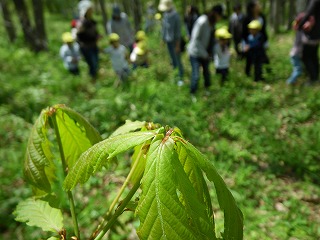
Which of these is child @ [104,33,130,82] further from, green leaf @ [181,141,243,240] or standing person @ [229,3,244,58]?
green leaf @ [181,141,243,240]

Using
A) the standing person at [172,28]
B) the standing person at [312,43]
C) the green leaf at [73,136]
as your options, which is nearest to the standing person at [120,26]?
the standing person at [172,28]

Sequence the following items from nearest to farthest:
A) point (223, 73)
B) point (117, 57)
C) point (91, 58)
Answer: point (223, 73) < point (117, 57) < point (91, 58)

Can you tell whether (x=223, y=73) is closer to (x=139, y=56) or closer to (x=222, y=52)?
(x=222, y=52)

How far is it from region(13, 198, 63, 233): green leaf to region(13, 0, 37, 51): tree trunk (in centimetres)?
907

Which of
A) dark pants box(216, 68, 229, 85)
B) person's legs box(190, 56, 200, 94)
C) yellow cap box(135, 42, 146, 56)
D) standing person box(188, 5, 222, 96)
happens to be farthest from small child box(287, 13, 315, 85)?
yellow cap box(135, 42, 146, 56)

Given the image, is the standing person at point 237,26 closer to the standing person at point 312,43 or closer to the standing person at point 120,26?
the standing person at point 312,43

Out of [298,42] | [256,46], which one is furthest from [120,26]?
[298,42]

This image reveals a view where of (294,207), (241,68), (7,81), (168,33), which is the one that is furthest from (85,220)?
(241,68)

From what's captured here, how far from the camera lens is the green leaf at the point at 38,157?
1.06 m

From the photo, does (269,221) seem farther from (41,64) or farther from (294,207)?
(41,64)

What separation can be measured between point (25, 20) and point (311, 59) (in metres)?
8.27

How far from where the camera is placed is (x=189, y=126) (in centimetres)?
432

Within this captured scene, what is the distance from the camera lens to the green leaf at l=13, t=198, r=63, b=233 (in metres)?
1.20

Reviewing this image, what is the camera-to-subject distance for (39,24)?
9.70m
